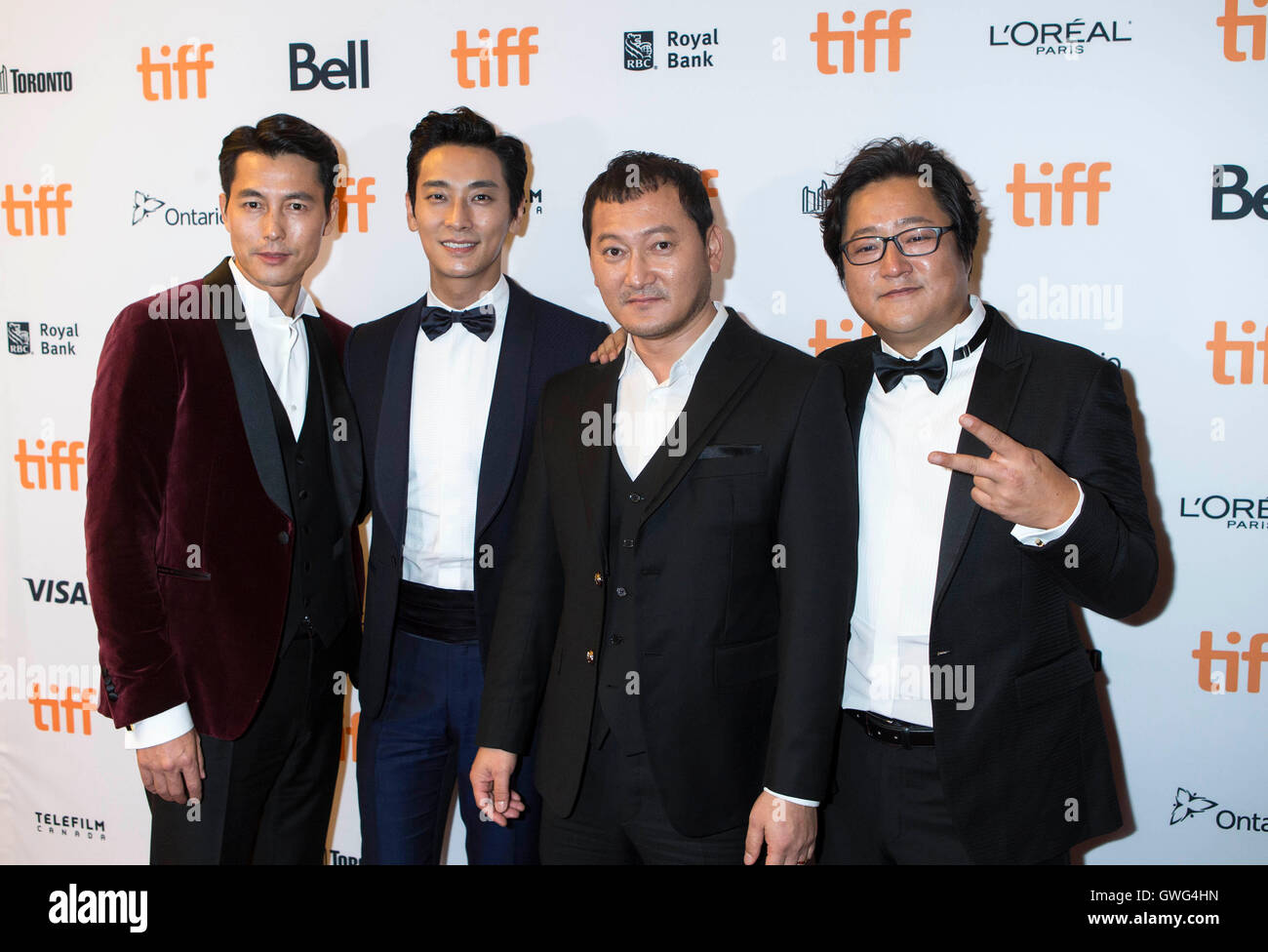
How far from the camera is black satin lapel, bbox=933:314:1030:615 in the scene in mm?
2008

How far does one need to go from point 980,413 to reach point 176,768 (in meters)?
2.18

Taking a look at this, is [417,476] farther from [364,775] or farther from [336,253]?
[336,253]

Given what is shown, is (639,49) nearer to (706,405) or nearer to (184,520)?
(706,405)

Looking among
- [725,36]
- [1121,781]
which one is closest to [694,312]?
[725,36]

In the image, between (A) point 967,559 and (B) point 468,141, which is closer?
(A) point 967,559

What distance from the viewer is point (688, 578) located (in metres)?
2.05

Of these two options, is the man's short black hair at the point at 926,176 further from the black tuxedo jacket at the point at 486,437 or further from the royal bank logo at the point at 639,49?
the royal bank logo at the point at 639,49

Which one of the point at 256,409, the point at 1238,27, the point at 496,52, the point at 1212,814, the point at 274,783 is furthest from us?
the point at 496,52

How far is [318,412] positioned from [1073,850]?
288cm

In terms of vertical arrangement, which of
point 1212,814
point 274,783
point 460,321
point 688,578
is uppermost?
point 460,321

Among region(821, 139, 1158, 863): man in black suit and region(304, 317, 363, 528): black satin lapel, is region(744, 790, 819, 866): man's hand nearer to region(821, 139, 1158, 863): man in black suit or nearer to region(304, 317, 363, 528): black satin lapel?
region(821, 139, 1158, 863): man in black suit

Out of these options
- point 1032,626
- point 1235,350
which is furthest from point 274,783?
point 1235,350

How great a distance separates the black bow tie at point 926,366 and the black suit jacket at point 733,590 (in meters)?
0.16

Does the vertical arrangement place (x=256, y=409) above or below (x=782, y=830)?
above
